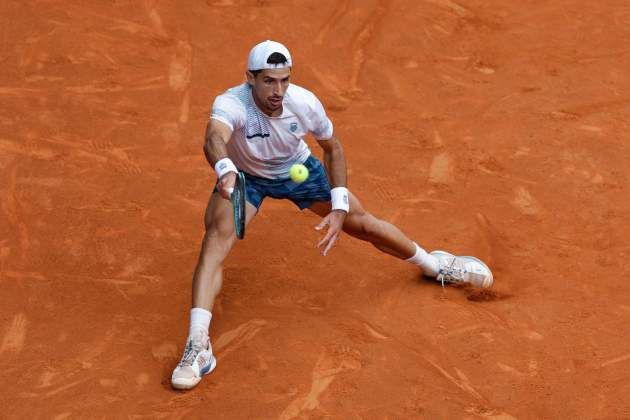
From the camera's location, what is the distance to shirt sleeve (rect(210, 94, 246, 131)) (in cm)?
664

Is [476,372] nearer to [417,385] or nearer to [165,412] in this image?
[417,385]

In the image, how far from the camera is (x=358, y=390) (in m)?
6.57

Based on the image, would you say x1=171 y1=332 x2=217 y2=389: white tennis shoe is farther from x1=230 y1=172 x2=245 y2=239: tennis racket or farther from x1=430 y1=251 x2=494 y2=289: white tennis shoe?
x1=430 y1=251 x2=494 y2=289: white tennis shoe

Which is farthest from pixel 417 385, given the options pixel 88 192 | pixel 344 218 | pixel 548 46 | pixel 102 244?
pixel 548 46

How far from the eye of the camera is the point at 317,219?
859 cm

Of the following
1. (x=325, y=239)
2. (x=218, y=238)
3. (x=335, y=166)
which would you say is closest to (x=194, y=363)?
(x=218, y=238)

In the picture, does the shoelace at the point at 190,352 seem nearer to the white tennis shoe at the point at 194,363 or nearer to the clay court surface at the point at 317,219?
the white tennis shoe at the point at 194,363

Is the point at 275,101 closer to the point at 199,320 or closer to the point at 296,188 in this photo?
Answer: the point at 296,188

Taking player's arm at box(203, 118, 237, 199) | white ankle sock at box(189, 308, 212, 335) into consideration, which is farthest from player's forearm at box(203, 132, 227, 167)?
white ankle sock at box(189, 308, 212, 335)

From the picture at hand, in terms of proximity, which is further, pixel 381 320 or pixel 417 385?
pixel 381 320

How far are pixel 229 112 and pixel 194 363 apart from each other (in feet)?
5.18

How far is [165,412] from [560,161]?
444 cm

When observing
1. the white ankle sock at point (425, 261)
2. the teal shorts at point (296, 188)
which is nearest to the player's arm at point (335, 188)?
the teal shorts at point (296, 188)

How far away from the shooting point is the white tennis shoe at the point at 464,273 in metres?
7.59
